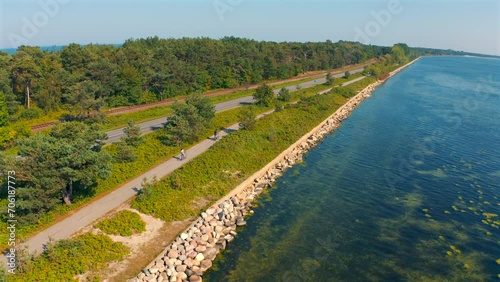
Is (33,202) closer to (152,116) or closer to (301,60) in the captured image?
(152,116)

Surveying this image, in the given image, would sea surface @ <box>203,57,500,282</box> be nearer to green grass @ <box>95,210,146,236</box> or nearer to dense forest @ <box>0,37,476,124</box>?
green grass @ <box>95,210,146,236</box>

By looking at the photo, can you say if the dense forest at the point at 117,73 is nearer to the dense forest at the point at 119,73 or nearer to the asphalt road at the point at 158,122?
the dense forest at the point at 119,73

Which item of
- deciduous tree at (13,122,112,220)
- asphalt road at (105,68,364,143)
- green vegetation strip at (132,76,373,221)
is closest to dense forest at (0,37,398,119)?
asphalt road at (105,68,364,143)

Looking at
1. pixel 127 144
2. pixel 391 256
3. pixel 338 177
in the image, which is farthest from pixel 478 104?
pixel 127 144

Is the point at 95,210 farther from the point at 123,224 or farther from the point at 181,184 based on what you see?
the point at 181,184

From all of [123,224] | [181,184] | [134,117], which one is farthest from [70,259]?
[134,117]

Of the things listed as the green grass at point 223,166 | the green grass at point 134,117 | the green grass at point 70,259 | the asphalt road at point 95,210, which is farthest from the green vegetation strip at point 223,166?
the green grass at point 134,117
